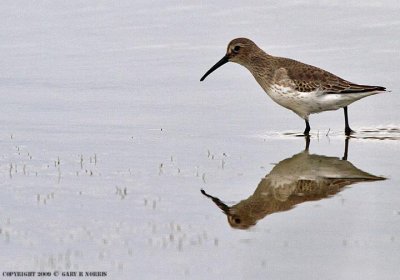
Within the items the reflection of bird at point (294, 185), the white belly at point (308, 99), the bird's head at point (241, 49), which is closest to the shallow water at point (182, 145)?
the reflection of bird at point (294, 185)

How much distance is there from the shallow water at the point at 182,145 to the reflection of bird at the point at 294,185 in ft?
0.19

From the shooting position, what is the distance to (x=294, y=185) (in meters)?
14.6

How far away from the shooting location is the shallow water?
11.4 m

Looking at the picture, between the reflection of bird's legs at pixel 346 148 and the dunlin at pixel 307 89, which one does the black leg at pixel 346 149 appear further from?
the dunlin at pixel 307 89

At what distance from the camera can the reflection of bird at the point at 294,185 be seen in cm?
1325

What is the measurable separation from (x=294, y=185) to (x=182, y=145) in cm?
386

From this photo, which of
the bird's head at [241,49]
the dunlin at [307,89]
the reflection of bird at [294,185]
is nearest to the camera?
the reflection of bird at [294,185]

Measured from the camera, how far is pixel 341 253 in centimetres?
1123

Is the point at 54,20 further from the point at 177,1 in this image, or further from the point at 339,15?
the point at 339,15

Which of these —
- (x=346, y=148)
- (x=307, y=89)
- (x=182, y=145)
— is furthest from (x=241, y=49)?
(x=346, y=148)

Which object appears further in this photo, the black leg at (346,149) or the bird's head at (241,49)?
the bird's head at (241,49)

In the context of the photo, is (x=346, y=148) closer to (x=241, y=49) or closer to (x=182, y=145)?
(x=182, y=145)

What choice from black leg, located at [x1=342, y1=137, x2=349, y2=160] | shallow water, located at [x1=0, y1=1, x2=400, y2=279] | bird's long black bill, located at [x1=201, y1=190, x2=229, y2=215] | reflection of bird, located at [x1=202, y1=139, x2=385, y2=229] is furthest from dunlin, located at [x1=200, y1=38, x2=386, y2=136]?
bird's long black bill, located at [x1=201, y1=190, x2=229, y2=215]

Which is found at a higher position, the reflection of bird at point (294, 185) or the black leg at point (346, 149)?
the black leg at point (346, 149)
